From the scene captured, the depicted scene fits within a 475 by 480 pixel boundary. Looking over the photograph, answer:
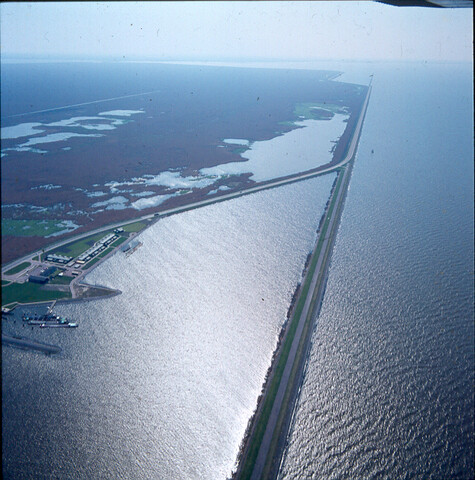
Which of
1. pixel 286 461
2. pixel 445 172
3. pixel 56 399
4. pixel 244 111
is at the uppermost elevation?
pixel 244 111

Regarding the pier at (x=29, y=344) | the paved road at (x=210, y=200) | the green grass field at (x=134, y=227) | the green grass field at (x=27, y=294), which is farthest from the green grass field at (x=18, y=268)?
the green grass field at (x=134, y=227)

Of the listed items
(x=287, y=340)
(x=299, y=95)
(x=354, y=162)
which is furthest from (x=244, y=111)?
(x=287, y=340)

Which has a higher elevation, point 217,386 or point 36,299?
point 36,299

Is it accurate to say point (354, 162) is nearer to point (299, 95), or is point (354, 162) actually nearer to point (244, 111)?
point (244, 111)

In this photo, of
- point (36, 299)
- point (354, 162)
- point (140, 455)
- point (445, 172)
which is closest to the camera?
point (140, 455)

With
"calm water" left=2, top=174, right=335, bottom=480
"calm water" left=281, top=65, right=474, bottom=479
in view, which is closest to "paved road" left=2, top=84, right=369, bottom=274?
"calm water" left=2, top=174, right=335, bottom=480

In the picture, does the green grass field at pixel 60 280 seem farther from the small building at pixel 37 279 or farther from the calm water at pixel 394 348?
the calm water at pixel 394 348

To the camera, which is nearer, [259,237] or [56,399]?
[56,399]

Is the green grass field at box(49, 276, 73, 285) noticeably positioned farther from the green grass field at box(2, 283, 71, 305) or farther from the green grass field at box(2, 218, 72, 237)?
the green grass field at box(2, 218, 72, 237)
